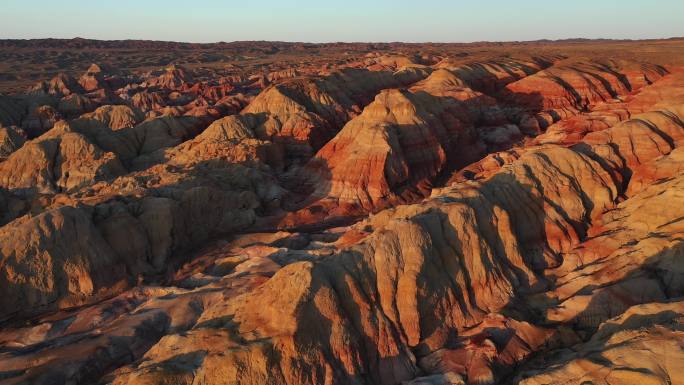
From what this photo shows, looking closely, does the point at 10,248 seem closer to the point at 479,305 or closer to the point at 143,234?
the point at 143,234

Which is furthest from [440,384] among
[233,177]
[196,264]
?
[233,177]

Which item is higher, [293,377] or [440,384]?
[293,377]

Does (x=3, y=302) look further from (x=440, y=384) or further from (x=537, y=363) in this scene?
(x=537, y=363)

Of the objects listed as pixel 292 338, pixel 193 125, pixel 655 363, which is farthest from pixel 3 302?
pixel 193 125

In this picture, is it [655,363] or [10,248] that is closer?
[655,363]

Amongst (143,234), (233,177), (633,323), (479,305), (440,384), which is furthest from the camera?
(233,177)

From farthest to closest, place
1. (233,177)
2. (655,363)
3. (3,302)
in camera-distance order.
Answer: (233,177) → (3,302) → (655,363)

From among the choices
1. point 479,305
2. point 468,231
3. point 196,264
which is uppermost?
point 468,231
